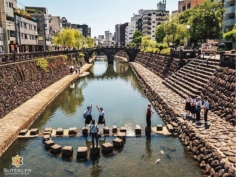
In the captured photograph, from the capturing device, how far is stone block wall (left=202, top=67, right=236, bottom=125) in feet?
54.1

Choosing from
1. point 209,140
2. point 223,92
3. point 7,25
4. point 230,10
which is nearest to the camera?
point 209,140

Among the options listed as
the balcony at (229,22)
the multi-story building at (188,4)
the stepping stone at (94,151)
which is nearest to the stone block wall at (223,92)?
the stepping stone at (94,151)

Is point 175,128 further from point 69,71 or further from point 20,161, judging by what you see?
point 69,71

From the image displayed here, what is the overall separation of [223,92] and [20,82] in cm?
2152

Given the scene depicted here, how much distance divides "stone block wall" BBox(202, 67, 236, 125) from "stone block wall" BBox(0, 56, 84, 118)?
1841cm

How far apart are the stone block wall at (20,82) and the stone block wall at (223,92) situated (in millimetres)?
18413

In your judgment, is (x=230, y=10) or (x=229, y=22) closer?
(x=230, y=10)

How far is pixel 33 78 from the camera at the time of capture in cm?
3102

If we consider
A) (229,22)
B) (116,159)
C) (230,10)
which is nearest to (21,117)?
(116,159)

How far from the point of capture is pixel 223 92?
18.6 metres

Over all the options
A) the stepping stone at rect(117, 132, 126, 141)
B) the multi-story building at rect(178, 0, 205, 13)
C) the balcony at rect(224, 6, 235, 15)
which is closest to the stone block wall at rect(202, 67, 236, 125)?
the stepping stone at rect(117, 132, 126, 141)

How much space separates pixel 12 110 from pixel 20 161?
965 cm

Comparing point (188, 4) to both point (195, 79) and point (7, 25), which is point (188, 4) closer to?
point (7, 25)

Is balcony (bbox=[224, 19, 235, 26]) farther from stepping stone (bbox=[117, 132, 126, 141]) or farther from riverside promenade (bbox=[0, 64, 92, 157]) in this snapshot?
stepping stone (bbox=[117, 132, 126, 141])
